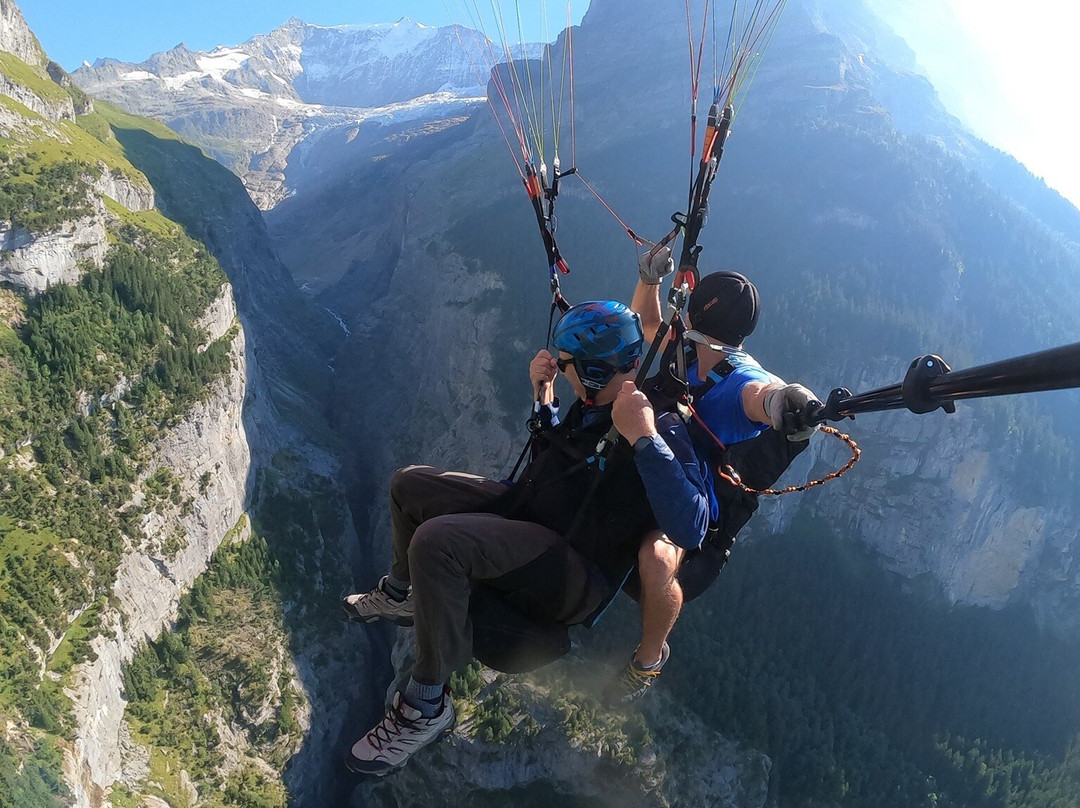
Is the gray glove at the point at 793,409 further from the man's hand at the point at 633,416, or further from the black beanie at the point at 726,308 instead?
the black beanie at the point at 726,308

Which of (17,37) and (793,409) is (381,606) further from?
(17,37)

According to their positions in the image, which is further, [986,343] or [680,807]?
[986,343]

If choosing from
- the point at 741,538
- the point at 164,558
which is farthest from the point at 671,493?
the point at 741,538

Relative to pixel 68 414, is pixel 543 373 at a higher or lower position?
higher

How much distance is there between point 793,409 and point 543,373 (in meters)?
2.50

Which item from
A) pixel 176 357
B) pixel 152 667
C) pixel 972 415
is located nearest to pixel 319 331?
pixel 176 357

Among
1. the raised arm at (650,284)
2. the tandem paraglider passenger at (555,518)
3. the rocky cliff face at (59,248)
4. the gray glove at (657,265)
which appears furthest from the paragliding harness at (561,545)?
the rocky cliff face at (59,248)

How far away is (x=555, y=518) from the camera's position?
17.8 feet

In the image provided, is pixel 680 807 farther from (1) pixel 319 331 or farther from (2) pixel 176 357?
(1) pixel 319 331

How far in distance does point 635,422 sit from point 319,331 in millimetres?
95474

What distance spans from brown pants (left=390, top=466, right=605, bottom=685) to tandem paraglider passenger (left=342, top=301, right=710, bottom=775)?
0.01 m

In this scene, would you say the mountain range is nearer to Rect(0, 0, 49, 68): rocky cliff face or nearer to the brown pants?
Rect(0, 0, 49, 68): rocky cliff face

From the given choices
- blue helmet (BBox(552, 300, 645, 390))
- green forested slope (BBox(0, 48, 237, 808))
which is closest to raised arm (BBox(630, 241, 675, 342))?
blue helmet (BBox(552, 300, 645, 390))

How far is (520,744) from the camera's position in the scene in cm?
4056
